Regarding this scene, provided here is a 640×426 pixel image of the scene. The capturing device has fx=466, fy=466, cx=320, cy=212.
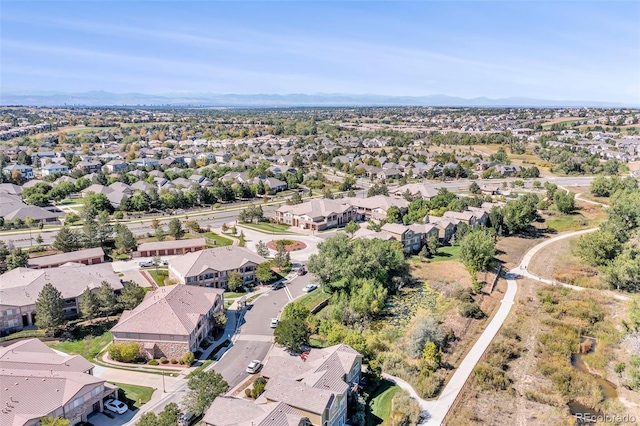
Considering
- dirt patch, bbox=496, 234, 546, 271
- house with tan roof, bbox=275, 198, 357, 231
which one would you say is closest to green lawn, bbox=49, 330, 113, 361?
house with tan roof, bbox=275, 198, 357, 231

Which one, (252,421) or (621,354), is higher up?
(252,421)

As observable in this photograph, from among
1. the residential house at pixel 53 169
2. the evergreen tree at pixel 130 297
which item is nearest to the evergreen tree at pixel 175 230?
the evergreen tree at pixel 130 297

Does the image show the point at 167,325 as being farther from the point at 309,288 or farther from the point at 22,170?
the point at 22,170

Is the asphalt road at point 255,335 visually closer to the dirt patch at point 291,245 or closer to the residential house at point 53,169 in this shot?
the dirt patch at point 291,245

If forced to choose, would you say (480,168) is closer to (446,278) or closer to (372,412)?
(446,278)

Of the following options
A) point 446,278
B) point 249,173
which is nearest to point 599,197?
point 446,278

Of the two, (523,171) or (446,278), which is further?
(523,171)
